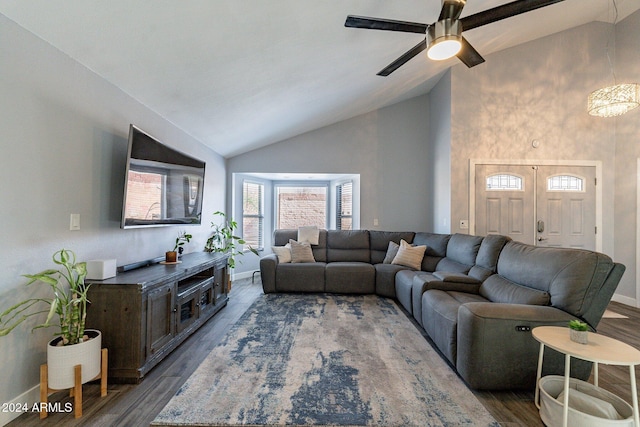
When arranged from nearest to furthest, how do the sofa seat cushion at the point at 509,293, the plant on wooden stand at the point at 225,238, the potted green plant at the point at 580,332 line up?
1. the potted green plant at the point at 580,332
2. the sofa seat cushion at the point at 509,293
3. the plant on wooden stand at the point at 225,238

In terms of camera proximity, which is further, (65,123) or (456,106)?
(456,106)

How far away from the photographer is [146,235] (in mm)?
2879

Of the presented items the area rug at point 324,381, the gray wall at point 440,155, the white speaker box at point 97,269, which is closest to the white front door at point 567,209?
the gray wall at point 440,155

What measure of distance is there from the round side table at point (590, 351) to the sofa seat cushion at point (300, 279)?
9.57ft

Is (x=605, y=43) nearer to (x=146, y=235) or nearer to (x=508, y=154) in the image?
(x=508, y=154)

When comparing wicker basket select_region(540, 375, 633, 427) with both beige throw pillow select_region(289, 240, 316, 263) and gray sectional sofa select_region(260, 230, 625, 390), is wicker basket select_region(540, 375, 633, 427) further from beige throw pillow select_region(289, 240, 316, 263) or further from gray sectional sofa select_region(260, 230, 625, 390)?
beige throw pillow select_region(289, 240, 316, 263)

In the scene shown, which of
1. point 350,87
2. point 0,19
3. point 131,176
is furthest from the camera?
point 350,87

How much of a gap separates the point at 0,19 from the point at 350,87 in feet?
10.6

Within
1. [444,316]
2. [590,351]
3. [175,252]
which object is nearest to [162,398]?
[175,252]

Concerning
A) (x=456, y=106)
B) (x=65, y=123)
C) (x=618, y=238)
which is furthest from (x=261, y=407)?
(x=618, y=238)

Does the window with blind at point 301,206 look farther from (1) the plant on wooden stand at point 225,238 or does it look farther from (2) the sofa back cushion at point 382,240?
(2) the sofa back cushion at point 382,240

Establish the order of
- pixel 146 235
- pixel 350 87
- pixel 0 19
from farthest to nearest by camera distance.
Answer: pixel 350 87 < pixel 146 235 < pixel 0 19

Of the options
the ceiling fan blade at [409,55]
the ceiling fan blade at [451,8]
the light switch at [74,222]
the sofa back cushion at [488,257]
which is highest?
the ceiling fan blade at [451,8]

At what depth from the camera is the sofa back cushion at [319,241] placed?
4.84 meters
